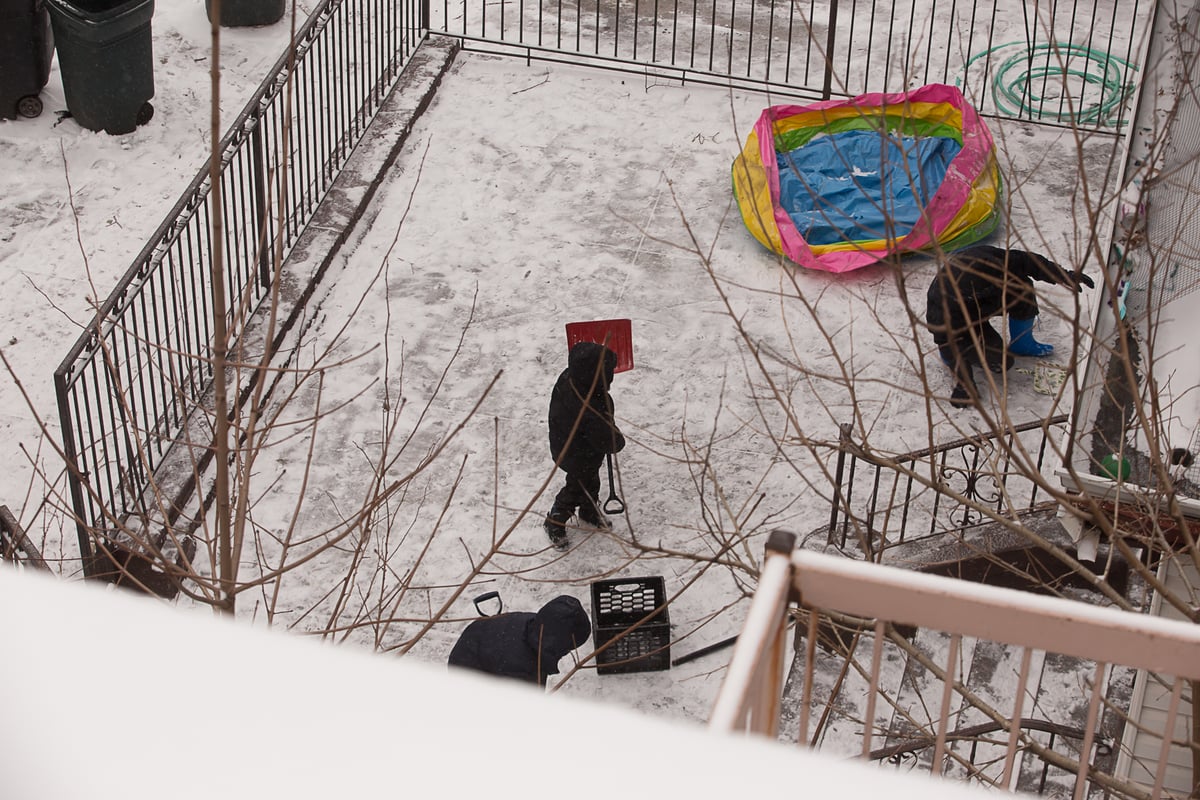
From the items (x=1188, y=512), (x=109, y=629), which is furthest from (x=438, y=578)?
(x=109, y=629)

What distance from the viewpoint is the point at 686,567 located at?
869 cm

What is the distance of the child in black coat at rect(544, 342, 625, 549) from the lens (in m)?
8.21

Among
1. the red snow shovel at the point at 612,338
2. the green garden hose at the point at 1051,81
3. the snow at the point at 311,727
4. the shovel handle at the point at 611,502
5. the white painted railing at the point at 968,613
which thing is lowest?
the shovel handle at the point at 611,502

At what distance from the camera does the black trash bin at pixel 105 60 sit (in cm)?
1135

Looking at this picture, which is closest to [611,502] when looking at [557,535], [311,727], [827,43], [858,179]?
[557,535]

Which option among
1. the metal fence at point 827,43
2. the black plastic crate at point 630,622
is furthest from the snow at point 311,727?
the metal fence at point 827,43

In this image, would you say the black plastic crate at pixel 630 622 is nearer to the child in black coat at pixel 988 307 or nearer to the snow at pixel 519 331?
the snow at pixel 519 331

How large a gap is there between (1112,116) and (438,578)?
788 cm

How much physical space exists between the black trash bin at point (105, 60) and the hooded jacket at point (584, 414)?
5300 mm

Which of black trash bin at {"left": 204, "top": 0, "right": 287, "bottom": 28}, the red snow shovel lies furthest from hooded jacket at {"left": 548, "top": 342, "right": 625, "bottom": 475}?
black trash bin at {"left": 204, "top": 0, "right": 287, "bottom": 28}

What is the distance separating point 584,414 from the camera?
330 inches

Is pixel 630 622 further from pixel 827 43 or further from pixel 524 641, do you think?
pixel 827 43

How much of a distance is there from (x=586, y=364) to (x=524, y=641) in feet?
5.73

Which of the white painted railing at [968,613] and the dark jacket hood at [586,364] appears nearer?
the white painted railing at [968,613]
